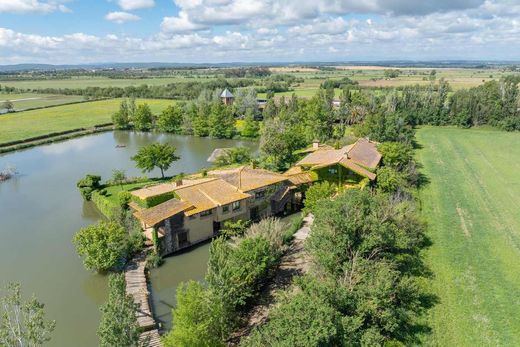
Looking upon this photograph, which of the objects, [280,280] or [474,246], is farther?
[474,246]

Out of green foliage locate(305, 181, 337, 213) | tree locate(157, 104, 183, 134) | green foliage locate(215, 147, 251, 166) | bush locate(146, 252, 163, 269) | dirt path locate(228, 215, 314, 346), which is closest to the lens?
dirt path locate(228, 215, 314, 346)

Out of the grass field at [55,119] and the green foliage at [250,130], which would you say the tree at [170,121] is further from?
the grass field at [55,119]

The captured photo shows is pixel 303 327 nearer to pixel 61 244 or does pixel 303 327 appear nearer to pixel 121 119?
pixel 61 244

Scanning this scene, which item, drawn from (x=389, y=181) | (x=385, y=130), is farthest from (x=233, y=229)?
(x=385, y=130)

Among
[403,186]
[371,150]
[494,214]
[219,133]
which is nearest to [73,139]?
[219,133]

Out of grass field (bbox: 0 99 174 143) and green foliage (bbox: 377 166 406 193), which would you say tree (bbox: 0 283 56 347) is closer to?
green foliage (bbox: 377 166 406 193)

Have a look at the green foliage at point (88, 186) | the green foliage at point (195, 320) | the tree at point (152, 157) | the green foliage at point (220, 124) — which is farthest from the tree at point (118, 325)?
the green foliage at point (220, 124)

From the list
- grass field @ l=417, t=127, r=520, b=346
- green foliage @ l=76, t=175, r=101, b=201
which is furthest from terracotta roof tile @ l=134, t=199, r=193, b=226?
grass field @ l=417, t=127, r=520, b=346
